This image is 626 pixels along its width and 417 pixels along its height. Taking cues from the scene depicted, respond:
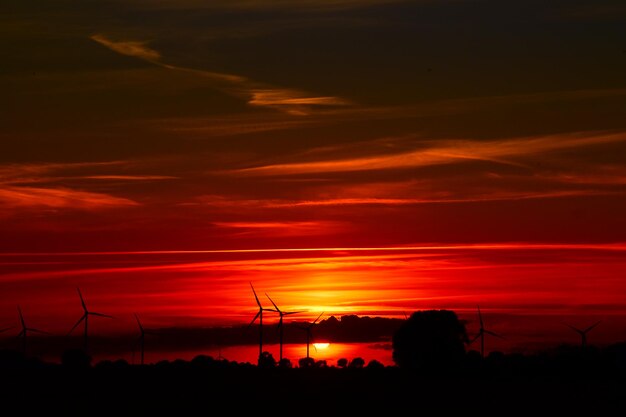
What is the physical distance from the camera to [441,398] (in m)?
149

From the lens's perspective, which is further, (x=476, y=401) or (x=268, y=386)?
(x=268, y=386)

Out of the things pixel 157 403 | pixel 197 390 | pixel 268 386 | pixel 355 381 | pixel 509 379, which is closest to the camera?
pixel 157 403

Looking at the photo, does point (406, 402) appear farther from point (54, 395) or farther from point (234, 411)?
point (54, 395)

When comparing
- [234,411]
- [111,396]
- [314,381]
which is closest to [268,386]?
[314,381]

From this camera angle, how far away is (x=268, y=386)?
16825cm

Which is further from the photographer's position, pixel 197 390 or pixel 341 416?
pixel 197 390

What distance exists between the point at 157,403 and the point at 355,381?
2106 inches

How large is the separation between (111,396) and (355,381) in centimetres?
4899

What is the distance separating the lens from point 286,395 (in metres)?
151

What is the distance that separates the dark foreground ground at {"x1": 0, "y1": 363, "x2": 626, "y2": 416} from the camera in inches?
5094

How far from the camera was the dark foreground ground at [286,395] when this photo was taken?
424 feet

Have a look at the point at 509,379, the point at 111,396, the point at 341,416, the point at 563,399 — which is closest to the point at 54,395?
the point at 111,396

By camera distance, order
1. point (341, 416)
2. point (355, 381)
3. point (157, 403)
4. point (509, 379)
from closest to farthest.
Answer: point (341, 416), point (157, 403), point (355, 381), point (509, 379)

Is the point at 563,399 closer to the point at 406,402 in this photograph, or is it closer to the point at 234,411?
the point at 406,402
